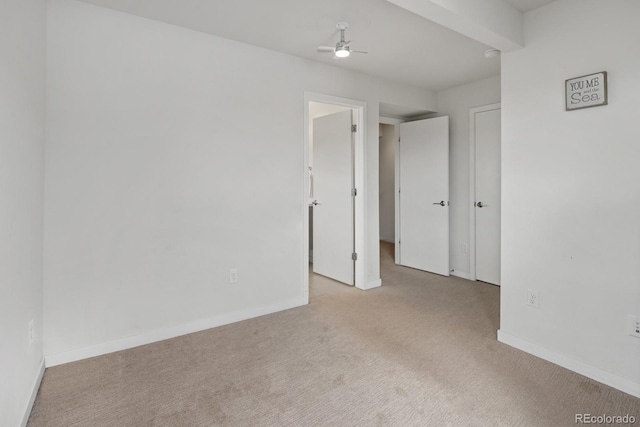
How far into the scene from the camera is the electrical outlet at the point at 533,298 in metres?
2.33

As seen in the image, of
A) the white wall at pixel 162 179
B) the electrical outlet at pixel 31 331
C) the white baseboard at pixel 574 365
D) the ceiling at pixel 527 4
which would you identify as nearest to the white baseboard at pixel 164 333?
the white wall at pixel 162 179

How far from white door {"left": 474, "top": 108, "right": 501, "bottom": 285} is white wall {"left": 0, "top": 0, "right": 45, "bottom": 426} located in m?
4.15

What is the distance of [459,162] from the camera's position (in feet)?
14.2

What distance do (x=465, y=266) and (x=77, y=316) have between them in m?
4.05

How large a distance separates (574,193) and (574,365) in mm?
1088

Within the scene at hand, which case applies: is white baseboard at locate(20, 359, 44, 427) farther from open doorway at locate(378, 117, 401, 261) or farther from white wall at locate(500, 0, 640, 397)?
open doorway at locate(378, 117, 401, 261)

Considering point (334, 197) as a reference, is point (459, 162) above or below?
above

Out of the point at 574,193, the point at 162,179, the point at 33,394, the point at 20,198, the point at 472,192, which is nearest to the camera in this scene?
the point at 20,198

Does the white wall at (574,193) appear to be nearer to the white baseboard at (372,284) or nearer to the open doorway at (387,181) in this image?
the white baseboard at (372,284)

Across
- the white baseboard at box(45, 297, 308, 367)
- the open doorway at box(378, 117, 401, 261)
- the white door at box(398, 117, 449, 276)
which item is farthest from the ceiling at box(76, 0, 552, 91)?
the open doorway at box(378, 117, 401, 261)

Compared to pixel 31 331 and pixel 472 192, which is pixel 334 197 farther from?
pixel 31 331

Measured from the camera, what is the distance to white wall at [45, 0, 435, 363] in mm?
2193

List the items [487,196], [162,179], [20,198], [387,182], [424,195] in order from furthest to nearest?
1. [387,182]
2. [424,195]
3. [487,196]
4. [162,179]
5. [20,198]

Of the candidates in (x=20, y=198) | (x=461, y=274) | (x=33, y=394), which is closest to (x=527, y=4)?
(x=461, y=274)
